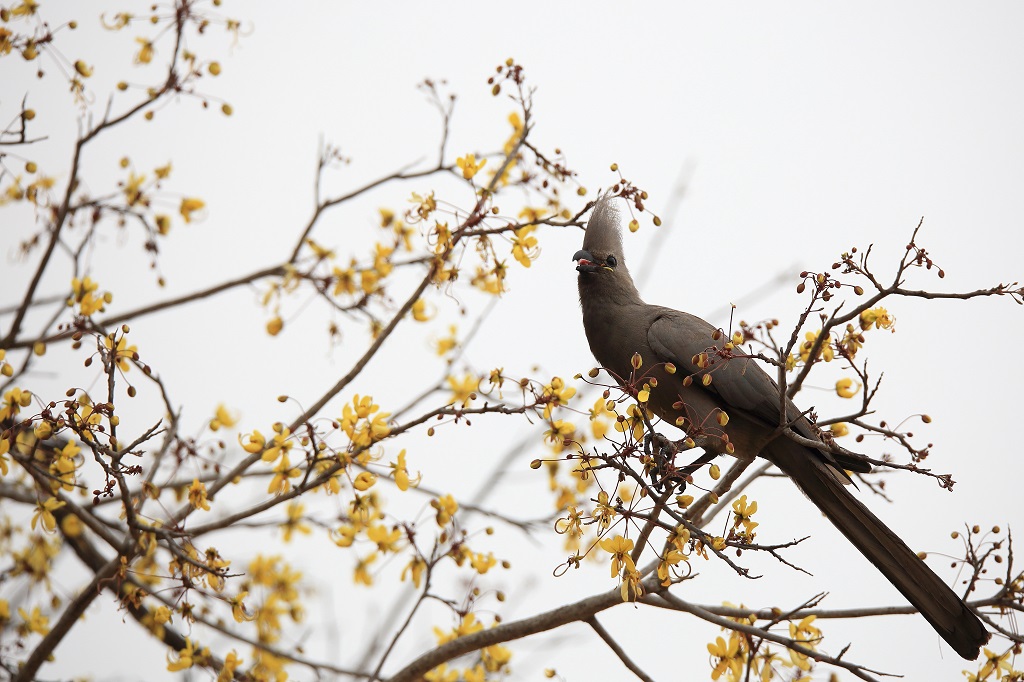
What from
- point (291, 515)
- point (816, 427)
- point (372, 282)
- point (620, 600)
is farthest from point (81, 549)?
point (816, 427)

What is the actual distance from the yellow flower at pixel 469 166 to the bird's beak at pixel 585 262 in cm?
80

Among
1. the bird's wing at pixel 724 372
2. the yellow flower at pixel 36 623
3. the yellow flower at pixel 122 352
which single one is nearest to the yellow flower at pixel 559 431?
the bird's wing at pixel 724 372

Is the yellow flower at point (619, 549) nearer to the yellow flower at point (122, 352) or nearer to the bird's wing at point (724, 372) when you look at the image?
the bird's wing at point (724, 372)

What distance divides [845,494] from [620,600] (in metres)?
1.19

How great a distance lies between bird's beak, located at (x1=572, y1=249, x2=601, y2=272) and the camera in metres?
4.23

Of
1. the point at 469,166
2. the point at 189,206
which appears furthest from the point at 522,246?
the point at 189,206

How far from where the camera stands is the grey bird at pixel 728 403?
3.29 metres

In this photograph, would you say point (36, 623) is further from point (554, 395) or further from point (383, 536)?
point (554, 395)

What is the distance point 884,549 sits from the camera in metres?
3.53

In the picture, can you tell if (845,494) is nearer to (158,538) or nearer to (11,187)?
(158,538)

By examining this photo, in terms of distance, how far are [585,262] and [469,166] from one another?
0.87m

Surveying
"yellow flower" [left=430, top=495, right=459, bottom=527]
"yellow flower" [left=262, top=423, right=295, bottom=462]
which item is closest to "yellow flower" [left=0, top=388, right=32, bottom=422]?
"yellow flower" [left=262, top=423, right=295, bottom=462]

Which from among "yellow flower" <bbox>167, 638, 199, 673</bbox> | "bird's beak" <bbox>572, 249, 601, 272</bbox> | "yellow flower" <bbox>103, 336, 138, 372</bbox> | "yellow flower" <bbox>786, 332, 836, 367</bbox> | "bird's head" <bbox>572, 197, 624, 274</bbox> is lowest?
"yellow flower" <bbox>167, 638, 199, 673</bbox>

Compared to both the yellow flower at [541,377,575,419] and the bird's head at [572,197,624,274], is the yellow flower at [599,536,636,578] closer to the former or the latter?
the yellow flower at [541,377,575,419]
